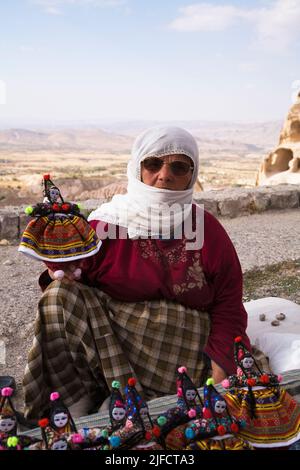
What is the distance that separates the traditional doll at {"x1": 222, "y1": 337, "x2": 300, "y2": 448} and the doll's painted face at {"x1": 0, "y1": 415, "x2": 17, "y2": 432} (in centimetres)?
67

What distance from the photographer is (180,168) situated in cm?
212

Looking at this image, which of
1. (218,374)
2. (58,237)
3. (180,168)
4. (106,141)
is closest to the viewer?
(58,237)

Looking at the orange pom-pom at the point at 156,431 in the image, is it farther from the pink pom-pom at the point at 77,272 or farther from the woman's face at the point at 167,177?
the woman's face at the point at 167,177

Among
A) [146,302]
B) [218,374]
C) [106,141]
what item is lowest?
[218,374]

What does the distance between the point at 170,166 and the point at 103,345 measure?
2.56ft

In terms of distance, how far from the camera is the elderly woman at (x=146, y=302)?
1.97 meters

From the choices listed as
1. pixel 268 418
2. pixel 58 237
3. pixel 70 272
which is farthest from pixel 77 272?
pixel 268 418

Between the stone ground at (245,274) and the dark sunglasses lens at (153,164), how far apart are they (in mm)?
1244

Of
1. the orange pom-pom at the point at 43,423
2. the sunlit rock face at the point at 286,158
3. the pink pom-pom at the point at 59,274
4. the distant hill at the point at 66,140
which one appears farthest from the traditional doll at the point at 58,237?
the distant hill at the point at 66,140

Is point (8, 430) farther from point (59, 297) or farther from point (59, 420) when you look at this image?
point (59, 297)

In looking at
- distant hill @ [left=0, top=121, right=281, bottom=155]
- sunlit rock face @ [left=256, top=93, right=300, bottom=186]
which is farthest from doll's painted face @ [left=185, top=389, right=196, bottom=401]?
distant hill @ [left=0, top=121, right=281, bottom=155]

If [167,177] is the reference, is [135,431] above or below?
below

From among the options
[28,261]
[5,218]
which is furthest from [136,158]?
[5,218]

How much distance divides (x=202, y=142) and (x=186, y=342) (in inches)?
4598
